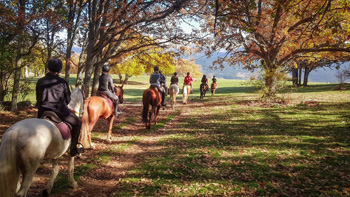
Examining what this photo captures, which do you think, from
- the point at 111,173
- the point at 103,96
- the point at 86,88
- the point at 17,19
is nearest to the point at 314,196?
the point at 111,173

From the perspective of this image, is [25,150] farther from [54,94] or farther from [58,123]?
[54,94]

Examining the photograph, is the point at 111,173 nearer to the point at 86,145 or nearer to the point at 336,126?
the point at 86,145

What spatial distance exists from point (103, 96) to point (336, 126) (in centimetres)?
1208

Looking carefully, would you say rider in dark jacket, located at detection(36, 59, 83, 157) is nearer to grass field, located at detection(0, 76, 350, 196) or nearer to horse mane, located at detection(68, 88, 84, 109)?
horse mane, located at detection(68, 88, 84, 109)

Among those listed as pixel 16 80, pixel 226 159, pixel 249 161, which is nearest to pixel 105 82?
pixel 226 159

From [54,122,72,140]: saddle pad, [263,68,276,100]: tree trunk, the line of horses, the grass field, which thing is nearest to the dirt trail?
the grass field

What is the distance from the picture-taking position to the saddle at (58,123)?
468 cm

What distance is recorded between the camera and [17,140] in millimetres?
3791

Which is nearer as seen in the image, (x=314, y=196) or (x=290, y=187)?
(x=314, y=196)

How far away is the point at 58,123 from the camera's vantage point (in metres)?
4.78

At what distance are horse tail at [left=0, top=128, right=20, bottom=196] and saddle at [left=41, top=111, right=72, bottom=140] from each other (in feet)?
2.92

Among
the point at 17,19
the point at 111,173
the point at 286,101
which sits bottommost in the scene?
the point at 111,173

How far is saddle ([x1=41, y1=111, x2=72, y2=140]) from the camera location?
184 inches

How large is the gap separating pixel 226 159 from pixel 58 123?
543cm
